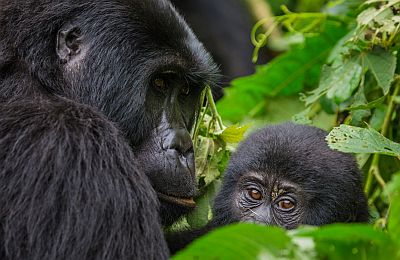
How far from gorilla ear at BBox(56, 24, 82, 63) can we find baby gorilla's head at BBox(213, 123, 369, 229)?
87 cm

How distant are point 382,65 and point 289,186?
778 mm

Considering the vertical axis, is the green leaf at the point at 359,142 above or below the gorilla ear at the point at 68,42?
below

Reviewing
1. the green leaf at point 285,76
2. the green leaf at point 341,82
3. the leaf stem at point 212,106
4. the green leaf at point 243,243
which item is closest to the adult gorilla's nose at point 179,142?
the leaf stem at point 212,106

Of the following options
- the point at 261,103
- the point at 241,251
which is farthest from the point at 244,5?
the point at 241,251

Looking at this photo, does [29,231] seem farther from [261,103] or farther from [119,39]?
[261,103]

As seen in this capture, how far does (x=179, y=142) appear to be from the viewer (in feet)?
9.99

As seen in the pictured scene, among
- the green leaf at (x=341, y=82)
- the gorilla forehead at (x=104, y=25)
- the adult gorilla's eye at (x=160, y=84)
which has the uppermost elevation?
the gorilla forehead at (x=104, y=25)

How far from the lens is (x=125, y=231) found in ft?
8.25

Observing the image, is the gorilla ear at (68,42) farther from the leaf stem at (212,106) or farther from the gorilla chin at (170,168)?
the leaf stem at (212,106)

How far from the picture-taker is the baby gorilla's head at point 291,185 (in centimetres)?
318

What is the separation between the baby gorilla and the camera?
10.4 feet

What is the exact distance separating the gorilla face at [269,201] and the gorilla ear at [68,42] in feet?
2.96

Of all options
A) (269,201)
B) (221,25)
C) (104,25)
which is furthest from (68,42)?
(221,25)

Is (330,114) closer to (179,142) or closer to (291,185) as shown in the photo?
(291,185)
